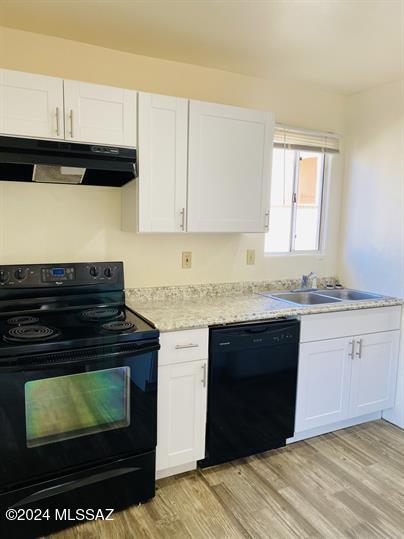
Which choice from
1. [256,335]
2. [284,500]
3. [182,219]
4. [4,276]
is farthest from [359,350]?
[4,276]

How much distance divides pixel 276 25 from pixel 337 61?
68cm

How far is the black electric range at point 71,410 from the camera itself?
1.64m

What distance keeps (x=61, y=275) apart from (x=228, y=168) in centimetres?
119

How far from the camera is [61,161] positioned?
6.24ft

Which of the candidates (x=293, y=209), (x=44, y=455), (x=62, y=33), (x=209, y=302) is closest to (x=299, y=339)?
(x=209, y=302)

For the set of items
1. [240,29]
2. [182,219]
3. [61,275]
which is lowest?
[61,275]

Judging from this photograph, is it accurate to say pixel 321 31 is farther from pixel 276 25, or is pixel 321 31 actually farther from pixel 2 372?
pixel 2 372

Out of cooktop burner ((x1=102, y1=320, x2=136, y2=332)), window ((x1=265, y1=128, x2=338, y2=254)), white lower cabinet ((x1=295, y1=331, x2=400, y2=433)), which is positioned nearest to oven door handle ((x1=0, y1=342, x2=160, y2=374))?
cooktop burner ((x1=102, y1=320, x2=136, y2=332))

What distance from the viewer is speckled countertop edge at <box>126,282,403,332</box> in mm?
2094

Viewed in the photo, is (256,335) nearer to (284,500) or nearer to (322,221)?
(284,500)

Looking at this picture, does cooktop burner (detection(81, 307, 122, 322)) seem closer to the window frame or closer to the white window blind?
the window frame

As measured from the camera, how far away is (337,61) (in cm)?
253

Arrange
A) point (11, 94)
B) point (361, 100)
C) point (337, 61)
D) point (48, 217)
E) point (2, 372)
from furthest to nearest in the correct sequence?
point (361, 100)
point (337, 61)
point (48, 217)
point (11, 94)
point (2, 372)

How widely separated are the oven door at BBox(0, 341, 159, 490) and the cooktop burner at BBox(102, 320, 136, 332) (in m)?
0.09
